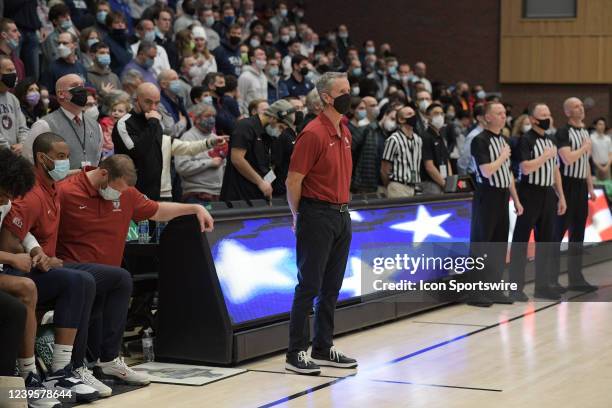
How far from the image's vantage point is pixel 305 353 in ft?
23.8

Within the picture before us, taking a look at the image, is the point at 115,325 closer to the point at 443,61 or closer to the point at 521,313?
the point at 521,313

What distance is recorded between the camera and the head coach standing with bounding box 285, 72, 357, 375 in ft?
23.5

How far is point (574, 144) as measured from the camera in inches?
460

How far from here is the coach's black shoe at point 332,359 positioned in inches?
291

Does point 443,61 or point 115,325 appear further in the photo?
point 443,61

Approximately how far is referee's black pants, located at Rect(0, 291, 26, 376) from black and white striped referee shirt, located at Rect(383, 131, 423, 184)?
655cm

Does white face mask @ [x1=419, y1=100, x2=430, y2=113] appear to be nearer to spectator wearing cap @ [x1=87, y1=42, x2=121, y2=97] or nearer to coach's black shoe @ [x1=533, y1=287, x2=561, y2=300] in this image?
coach's black shoe @ [x1=533, y1=287, x2=561, y2=300]

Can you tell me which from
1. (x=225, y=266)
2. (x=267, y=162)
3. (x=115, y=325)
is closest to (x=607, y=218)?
(x=267, y=162)

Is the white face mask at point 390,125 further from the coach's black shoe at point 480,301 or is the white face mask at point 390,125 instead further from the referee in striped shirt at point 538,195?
the coach's black shoe at point 480,301

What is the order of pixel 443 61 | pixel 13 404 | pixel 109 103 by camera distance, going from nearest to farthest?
pixel 13 404 < pixel 109 103 < pixel 443 61

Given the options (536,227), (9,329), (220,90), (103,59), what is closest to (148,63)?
(220,90)

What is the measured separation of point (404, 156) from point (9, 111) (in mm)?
4728

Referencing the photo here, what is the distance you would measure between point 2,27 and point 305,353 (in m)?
5.16

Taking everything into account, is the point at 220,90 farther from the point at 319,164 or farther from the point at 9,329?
the point at 9,329
